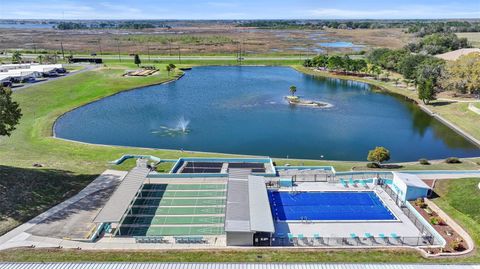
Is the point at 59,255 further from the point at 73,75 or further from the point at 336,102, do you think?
the point at 73,75

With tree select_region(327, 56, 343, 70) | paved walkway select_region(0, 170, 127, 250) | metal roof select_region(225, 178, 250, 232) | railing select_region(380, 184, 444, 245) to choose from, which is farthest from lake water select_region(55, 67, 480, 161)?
tree select_region(327, 56, 343, 70)

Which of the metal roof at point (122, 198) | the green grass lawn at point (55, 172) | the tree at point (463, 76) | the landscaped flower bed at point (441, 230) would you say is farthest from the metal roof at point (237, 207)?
the tree at point (463, 76)

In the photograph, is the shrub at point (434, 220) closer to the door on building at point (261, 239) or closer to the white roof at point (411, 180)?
the white roof at point (411, 180)

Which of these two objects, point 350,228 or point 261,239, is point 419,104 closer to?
point 350,228

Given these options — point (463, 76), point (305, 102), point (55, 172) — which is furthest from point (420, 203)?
point (463, 76)

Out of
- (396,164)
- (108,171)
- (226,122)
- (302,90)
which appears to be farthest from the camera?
(302,90)

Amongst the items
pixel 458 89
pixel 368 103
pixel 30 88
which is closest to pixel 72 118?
pixel 30 88

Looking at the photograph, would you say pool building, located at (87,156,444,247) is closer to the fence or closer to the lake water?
the fence
